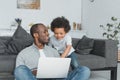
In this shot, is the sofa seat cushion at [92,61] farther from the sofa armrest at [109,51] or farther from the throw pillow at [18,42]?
the throw pillow at [18,42]

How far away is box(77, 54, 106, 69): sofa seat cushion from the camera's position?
3730 millimetres

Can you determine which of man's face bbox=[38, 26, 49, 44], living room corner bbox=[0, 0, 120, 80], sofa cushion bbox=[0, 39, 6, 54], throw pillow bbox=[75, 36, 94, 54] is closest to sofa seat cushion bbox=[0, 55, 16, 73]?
sofa cushion bbox=[0, 39, 6, 54]

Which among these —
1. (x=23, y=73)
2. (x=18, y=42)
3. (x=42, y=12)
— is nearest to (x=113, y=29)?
(x=42, y=12)

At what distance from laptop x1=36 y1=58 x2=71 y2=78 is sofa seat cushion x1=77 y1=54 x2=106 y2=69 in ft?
4.11

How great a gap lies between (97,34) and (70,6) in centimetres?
132

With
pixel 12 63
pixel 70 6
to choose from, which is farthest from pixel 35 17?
pixel 12 63

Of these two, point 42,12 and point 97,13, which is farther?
point 42,12

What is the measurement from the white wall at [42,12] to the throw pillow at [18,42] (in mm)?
3240

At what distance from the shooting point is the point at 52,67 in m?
2.38

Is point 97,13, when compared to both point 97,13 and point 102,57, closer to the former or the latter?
point 97,13

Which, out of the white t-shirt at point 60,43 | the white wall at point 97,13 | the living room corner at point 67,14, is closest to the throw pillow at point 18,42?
the white t-shirt at point 60,43

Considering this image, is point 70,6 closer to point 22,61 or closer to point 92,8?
point 92,8

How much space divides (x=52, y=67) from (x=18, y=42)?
4.76ft

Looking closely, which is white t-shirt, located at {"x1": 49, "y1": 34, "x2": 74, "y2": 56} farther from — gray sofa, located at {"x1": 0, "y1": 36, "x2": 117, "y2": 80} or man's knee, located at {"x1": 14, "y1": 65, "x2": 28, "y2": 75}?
man's knee, located at {"x1": 14, "y1": 65, "x2": 28, "y2": 75}
